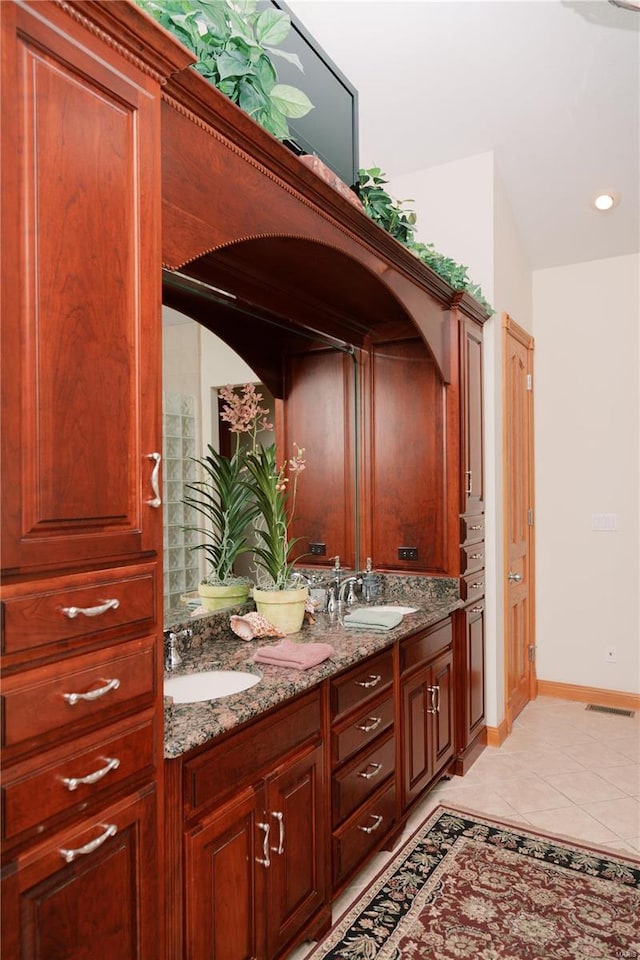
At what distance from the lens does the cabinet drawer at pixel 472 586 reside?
3.17 meters

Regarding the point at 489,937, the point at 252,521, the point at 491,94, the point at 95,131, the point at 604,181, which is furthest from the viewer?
the point at 604,181

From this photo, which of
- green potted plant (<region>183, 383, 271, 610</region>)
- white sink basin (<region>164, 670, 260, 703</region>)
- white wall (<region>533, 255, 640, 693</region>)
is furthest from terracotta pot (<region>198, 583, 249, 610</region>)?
white wall (<region>533, 255, 640, 693</region>)

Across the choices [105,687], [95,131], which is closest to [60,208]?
[95,131]

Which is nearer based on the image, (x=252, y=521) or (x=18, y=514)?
(x=18, y=514)

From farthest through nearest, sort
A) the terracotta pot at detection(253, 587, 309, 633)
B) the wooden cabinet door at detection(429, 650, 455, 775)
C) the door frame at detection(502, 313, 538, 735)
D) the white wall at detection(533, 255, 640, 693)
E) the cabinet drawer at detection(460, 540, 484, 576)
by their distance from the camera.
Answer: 1. the white wall at detection(533, 255, 640, 693)
2. the door frame at detection(502, 313, 538, 735)
3. the cabinet drawer at detection(460, 540, 484, 576)
4. the wooden cabinet door at detection(429, 650, 455, 775)
5. the terracotta pot at detection(253, 587, 309, 633)

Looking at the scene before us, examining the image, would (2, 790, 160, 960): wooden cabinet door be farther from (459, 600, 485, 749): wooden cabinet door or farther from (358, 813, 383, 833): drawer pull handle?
(459, 600, 485, 749): wooden cabinet door

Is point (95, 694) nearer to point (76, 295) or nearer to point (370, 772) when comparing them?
point (76, 295)

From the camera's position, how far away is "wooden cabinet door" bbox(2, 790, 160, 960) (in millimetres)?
990

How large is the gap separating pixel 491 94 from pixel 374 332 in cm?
124

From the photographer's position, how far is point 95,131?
44.2 inches

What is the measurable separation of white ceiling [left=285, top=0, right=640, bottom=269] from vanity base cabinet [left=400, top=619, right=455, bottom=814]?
251 centimetres

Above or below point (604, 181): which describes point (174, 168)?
below

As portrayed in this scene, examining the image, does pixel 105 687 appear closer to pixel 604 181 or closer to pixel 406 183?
pixel 406 183

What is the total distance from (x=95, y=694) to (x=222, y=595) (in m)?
1.25
